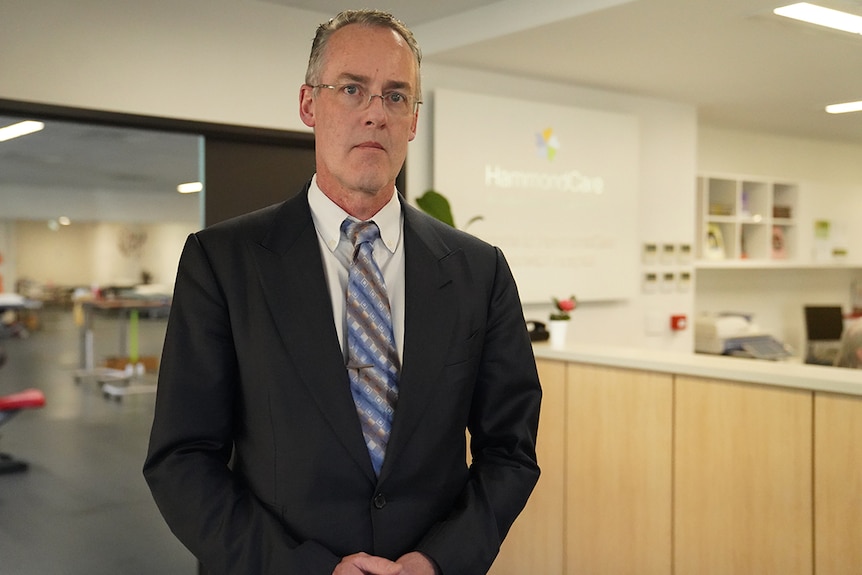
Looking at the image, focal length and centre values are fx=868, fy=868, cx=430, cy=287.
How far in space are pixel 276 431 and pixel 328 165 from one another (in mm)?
415

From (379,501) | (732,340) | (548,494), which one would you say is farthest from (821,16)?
(379,501)

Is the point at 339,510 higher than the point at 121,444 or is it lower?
higher

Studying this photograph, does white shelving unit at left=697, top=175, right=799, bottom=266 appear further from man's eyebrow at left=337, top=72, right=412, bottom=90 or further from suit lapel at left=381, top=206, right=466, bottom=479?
man's eyebrow at left=337, top=72, right=412, bottom=90

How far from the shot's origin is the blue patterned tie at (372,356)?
4.35 ft

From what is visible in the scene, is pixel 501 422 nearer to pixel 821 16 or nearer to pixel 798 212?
pixel 821 16

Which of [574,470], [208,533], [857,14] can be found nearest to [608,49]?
[857,14]

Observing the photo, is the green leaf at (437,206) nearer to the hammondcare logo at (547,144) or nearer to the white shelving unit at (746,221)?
the hammondcare logo at (547,144)

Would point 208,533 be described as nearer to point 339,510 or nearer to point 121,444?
point 339,510

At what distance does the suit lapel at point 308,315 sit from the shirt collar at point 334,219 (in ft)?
0.08

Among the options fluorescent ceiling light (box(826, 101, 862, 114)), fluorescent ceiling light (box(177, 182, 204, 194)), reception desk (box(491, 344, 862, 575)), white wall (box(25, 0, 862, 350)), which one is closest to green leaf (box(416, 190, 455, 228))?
white wall (box(25, 0, 862, 350))

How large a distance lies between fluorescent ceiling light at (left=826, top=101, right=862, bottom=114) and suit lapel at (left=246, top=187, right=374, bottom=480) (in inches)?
235

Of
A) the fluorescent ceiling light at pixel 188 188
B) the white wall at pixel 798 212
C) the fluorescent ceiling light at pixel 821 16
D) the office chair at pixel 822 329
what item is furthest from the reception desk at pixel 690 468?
the office chair at pixel 822 329

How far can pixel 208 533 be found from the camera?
1.25 m

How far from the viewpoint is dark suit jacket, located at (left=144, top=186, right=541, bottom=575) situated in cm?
127
